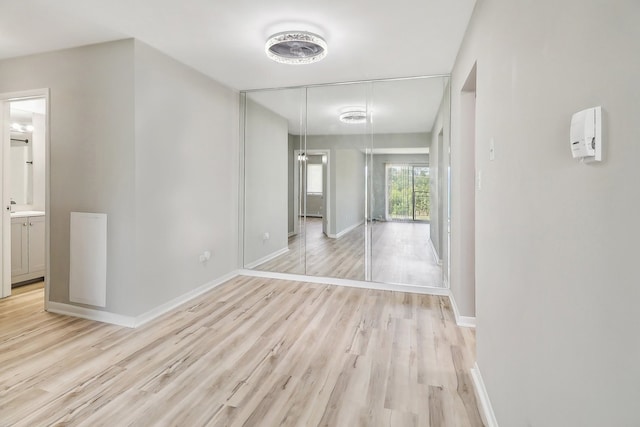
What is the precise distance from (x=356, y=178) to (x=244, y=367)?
2.80 meters

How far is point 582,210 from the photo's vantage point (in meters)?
0.87

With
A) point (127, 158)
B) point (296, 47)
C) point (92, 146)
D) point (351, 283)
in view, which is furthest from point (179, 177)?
point (351, 283)

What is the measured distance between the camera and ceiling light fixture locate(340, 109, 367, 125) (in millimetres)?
4441

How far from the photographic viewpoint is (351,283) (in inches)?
175

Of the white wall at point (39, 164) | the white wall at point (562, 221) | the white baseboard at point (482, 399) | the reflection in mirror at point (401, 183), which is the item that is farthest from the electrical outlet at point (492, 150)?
the white wall at point (39, 164)

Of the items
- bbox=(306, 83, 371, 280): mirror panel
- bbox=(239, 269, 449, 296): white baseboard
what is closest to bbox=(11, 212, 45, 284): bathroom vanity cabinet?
bbox=(239, 269, 449, 296): white baseboard

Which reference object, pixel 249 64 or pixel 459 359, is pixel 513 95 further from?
pixel 249 64

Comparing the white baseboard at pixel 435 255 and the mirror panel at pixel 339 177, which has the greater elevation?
the mirror panel at pixel 339 177

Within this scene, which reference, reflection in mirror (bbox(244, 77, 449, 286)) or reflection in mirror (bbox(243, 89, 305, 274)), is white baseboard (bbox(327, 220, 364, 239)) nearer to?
reflection in mirror (bbox(244, 77, 449, 286))

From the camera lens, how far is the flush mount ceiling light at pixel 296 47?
9.65 ft

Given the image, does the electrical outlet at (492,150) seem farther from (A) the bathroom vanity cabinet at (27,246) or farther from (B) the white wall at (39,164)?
(B) the white wall at (39,164)

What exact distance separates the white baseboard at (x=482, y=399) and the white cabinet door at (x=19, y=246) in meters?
5.27

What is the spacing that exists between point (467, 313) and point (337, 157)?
2.56m

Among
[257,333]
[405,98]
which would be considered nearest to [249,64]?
[405,98]
